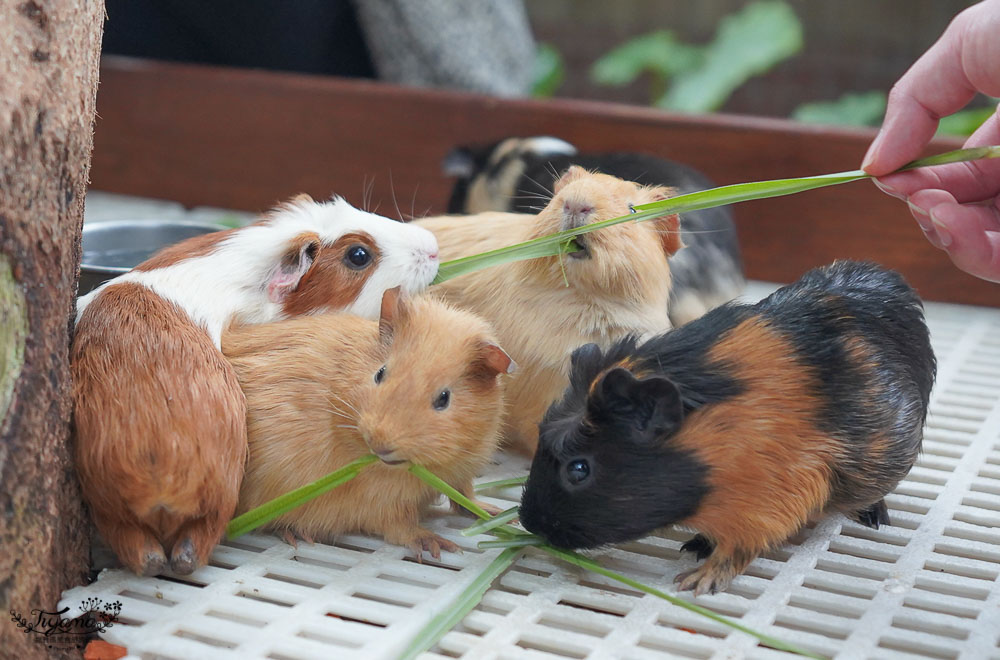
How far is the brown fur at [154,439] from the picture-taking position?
5.03ft

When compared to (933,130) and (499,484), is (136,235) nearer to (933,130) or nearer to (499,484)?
(499,484)

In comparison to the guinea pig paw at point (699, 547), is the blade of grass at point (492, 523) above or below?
above

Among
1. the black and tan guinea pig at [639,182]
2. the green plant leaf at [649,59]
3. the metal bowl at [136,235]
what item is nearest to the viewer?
the black and tan guinea pig at [639,182]

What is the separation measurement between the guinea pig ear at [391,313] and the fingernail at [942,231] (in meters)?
0.98

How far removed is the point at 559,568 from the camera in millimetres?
1698

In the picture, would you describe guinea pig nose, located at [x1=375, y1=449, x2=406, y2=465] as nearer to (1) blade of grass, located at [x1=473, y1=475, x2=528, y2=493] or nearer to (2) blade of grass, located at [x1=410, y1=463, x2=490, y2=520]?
(2) blade of grass, located at [x1=410, y1=463, x2=490, y2=520]

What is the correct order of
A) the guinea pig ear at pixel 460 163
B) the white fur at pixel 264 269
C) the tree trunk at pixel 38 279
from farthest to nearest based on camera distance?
the guinea pig ear at pixel 460 163
the white fur at pixel 264 269
the tree trunk at pixel 38 279

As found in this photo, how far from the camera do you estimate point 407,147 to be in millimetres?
3793

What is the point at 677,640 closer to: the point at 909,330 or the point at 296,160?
the point at 909,330

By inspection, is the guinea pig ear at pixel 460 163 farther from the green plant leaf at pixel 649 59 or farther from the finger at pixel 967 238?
the green plant leaf at pixel 649 59

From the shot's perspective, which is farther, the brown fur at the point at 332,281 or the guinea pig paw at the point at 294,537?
the brown fur at the point at 332,281

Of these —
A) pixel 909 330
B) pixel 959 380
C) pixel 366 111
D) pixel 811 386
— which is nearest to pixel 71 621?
pixel 811 386

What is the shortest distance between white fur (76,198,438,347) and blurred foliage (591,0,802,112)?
3.01m

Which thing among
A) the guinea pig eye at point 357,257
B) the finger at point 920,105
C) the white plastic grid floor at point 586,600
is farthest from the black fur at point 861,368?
the guinea pig eye at point 357,257
